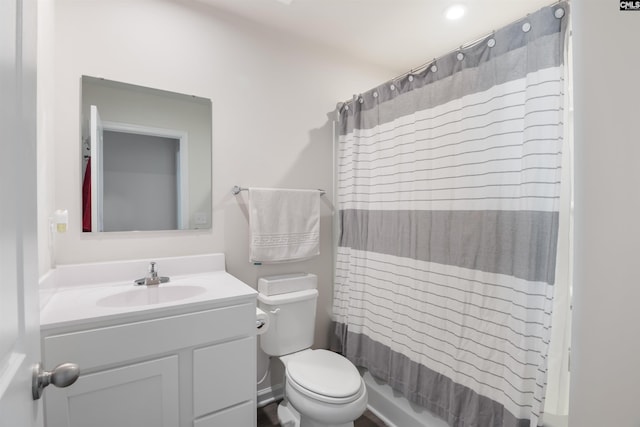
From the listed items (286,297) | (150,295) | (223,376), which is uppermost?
(150,295)

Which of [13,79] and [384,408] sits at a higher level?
[13,79]

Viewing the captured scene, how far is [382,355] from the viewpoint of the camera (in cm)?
169

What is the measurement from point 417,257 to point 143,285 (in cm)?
139

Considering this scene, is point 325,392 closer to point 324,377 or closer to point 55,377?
point 324,377

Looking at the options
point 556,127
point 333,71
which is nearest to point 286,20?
point 333,71

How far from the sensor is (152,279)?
143 cm

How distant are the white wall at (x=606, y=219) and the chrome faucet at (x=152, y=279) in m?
1.56

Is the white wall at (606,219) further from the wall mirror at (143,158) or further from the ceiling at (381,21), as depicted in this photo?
the wall mirror at (143,158)

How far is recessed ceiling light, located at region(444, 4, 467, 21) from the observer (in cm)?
168

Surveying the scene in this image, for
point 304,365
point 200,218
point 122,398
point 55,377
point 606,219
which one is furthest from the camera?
point 200,218

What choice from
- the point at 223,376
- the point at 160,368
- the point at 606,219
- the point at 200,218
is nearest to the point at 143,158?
the point at 200,218

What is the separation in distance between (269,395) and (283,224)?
1123mm

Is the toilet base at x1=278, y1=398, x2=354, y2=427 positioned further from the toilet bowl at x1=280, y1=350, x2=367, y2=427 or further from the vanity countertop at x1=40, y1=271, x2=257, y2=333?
the vanity countertop at x1=40, y1=271, x2=257, y2=333

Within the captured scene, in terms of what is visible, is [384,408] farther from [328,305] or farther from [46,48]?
[46,48]
